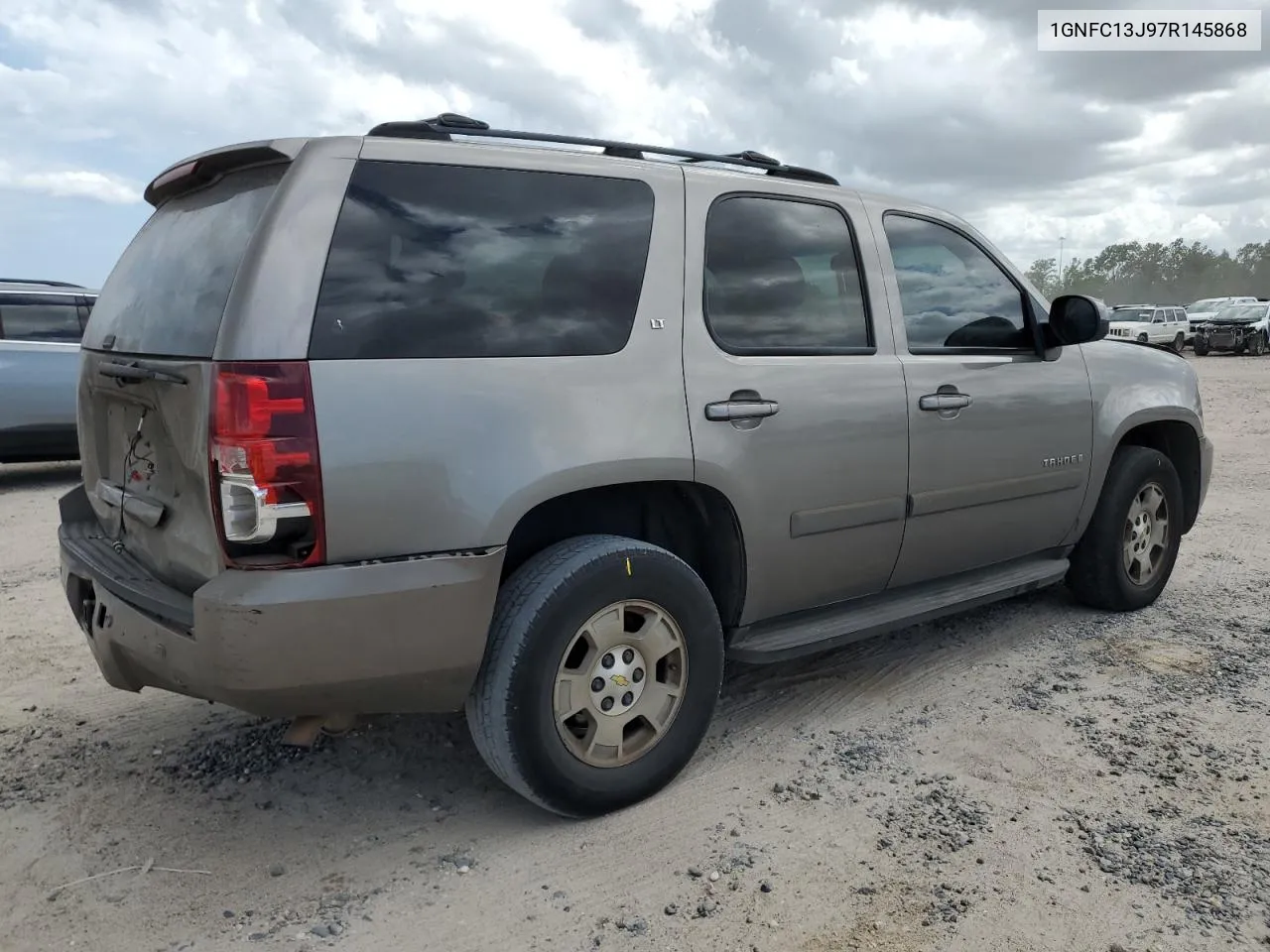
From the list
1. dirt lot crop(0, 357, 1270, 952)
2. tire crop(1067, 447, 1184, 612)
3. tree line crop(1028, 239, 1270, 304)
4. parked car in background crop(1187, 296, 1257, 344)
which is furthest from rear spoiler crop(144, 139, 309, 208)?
tree line crop(1028, 239, 1270, 304)

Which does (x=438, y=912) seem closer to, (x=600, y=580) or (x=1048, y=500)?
(x=600, y=580)

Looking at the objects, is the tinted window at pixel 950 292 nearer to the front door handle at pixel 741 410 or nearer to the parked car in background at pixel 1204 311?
the front door handle at pixel 741 410

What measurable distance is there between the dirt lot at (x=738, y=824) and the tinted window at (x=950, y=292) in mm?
1370

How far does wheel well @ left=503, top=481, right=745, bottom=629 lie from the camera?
2963mm

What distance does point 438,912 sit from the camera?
8.18 ft

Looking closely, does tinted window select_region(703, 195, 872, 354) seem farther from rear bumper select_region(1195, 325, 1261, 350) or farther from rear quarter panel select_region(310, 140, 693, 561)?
rear bumper select_region(1195, 325, 1261, 350)

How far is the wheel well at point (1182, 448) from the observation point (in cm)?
497

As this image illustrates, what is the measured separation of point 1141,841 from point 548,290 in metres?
2.25

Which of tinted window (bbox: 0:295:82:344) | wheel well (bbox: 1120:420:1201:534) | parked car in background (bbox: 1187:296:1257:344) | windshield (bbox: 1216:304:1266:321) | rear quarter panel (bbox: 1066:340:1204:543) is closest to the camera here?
rear quarter panel (bbox: 1066:340:1204:543)

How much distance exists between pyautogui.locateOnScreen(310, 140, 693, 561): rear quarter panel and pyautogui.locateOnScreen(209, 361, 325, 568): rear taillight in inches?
1.3

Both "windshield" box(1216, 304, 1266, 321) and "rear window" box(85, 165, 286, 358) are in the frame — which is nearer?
"rear window" box(85, 165, 286, 358)

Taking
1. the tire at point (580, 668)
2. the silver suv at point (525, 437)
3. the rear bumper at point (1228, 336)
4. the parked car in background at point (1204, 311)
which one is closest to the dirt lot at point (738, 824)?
the tire at point (580, 668)

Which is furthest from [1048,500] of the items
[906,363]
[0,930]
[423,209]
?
[0,930]

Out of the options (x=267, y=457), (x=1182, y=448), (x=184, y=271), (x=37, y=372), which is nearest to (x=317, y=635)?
(x=267, y=457)
